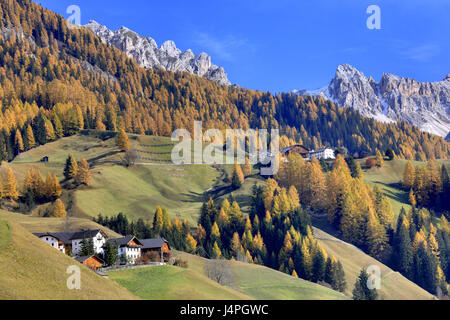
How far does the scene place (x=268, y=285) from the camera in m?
80.7

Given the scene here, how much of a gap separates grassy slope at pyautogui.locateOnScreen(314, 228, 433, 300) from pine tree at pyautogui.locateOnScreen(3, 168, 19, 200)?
3289 inches

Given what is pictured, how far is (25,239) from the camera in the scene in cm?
5441

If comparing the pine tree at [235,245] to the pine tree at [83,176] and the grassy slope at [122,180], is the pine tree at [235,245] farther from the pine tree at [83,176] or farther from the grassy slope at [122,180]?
the pine tree at [83,176]

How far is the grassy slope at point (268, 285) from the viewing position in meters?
75.9

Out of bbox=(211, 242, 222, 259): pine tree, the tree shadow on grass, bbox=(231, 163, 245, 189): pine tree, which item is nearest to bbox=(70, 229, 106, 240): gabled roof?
bbox=(211, 242, 222, 259): pine tree

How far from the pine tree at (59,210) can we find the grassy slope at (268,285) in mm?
42017

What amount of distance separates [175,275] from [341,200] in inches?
3773

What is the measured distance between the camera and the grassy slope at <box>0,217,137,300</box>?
1709 inches

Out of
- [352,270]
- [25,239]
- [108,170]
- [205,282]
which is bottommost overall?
[352,270]

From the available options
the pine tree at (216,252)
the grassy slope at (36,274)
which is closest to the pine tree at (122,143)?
the pine tree at (216,252)

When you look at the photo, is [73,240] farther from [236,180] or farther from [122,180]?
[236,180]

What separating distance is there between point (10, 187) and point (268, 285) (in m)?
83.1
